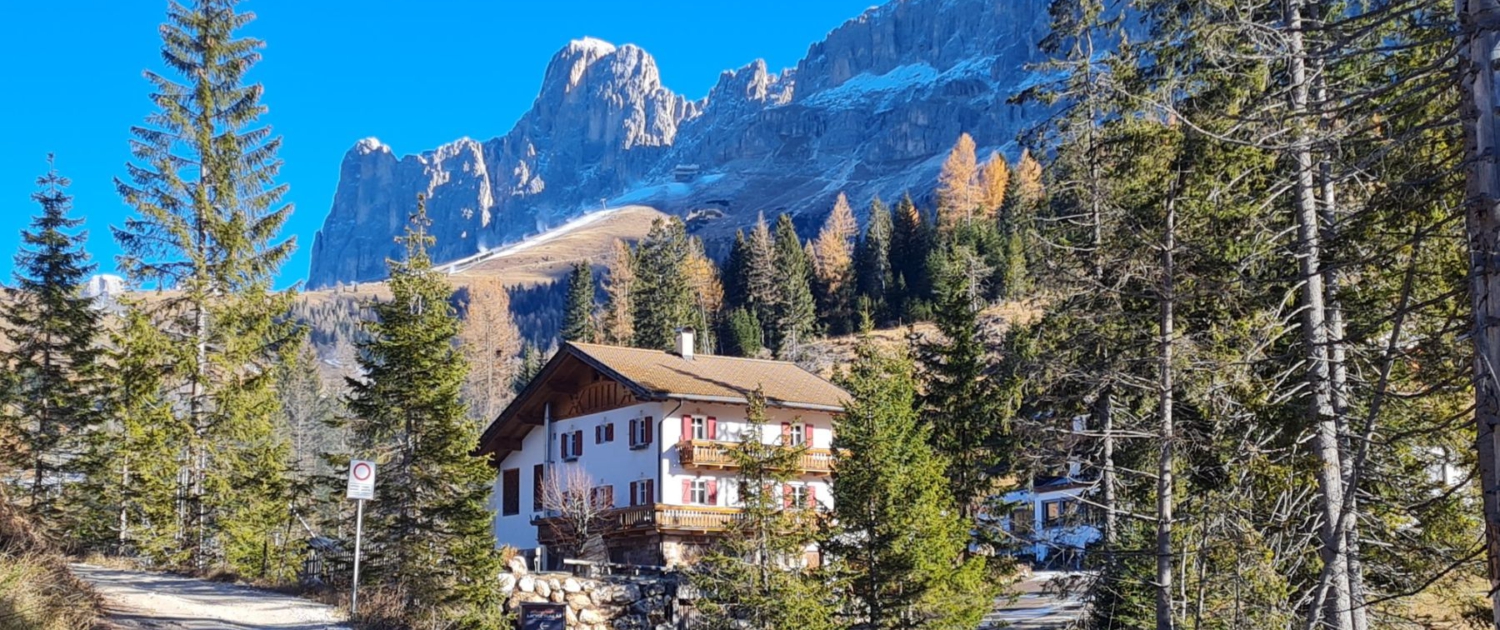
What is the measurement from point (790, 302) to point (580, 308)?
15.6 meters

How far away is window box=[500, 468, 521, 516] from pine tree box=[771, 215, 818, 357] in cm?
3958

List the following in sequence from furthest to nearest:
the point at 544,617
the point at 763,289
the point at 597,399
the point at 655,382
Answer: the point at 763,289 → the point at 597,399 → the point at 655,382 → the point at 544,617

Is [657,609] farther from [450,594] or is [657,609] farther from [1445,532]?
[1445,532]

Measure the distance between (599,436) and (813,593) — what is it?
764 inches

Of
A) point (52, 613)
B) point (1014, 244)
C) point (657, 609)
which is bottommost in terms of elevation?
point (657, 609)

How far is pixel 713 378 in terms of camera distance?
135ft

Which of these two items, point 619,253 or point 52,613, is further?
point 619,253

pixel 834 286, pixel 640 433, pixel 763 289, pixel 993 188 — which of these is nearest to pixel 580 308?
pixel 763 289

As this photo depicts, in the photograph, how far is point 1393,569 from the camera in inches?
557

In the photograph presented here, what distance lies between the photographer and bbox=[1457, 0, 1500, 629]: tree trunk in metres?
5.78

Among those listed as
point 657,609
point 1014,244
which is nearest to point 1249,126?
point 657,609

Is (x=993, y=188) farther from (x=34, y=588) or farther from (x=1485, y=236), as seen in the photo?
(x=1485, y=236)

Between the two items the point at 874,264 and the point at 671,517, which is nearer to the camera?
the point at 671,517

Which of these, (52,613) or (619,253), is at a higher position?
(619,253)
